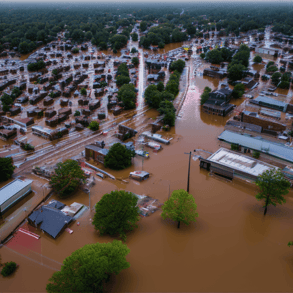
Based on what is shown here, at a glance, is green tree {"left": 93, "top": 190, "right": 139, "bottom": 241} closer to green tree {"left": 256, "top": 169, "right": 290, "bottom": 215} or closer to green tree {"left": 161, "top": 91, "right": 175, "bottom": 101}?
green tree {"left": 256, "top": 169, "right": 290, "bottom": 215}

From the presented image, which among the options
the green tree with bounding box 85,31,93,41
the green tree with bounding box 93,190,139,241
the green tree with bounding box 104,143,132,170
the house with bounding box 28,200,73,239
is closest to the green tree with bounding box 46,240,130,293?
the green tree with bounding box 93,190,139,241

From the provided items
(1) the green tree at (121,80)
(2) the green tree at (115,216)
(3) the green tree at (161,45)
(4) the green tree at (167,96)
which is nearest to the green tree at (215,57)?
(3) the green tree at (161,45)

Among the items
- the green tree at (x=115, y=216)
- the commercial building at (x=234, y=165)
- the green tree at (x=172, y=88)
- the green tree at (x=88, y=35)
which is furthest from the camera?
the green tree at (x=88, y=35)

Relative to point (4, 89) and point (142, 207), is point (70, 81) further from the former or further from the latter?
point (142, 207)

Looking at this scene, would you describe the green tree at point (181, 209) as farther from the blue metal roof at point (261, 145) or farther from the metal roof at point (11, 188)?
the blue metal roof at point (261, 145)

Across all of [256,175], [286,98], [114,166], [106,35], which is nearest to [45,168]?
[114,166]
